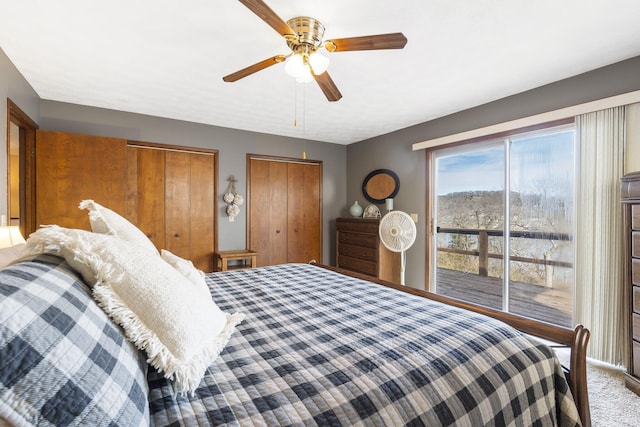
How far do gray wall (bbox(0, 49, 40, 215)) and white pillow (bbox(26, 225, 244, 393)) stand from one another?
1.97 meters

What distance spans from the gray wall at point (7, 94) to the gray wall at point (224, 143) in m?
0.45

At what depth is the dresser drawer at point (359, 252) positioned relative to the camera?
389 centimetres

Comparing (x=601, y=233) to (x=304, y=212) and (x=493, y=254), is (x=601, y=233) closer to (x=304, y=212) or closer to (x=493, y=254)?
(x=493, y=254)

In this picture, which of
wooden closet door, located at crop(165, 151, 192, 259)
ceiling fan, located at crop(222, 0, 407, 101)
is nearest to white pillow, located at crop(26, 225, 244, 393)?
ceiling fan, located at crop(222, 0, 407, 101)

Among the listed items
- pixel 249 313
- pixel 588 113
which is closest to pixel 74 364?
pixel 249 313

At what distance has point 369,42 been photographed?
1532mm

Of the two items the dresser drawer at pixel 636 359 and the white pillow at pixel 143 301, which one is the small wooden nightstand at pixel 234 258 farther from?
the dresser drawer at pixel 636 359

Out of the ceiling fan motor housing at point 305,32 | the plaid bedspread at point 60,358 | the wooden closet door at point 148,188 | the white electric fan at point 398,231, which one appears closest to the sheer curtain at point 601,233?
the white electric fan at point 398,231

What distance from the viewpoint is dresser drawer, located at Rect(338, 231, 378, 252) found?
390 cm

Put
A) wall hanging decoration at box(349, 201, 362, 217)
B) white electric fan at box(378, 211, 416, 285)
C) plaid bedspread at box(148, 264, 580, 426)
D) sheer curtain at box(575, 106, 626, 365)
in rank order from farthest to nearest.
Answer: wall hanging decoration at box(349, 201, 362, 217) → white electric fan at box(378, 211, 416, 285) → sheer curtain at box(575, 106, 626, 365) → plaid bedspread at box(148, 264, 580, 426)

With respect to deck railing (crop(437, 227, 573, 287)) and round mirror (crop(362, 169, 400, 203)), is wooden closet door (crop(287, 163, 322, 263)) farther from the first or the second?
deck railing (crop(437, 227, 573, 287))

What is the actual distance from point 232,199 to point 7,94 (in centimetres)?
223

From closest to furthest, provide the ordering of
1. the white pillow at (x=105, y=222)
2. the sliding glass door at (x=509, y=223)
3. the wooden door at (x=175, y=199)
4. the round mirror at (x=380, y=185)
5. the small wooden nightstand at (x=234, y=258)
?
the white pillow at (x=105, y=222) < the sliding glass door at (x=509, y=223) < the wooden door at (x=175, y=199) < the small wooden nightstand at (x=234, y=258) < the round mirror at (x=380, y=185)

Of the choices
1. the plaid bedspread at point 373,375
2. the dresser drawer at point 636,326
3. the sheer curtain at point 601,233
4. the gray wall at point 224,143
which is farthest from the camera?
the gray wall at point 224,143
